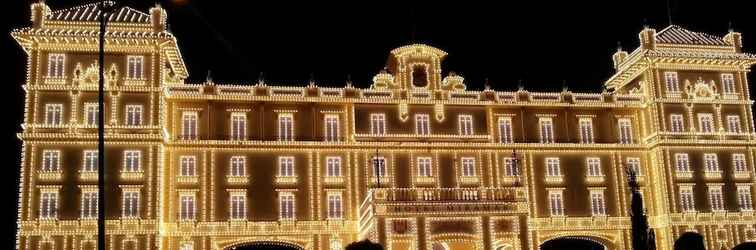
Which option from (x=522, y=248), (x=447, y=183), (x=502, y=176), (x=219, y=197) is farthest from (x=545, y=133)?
(x=219, y=197)

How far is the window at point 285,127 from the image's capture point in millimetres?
41469

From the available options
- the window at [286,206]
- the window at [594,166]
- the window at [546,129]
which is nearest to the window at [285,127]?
the window at [286,206]

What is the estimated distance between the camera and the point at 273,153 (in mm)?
41000

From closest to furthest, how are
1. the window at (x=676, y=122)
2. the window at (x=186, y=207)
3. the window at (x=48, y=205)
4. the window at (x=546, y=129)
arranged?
the window at (x=48, y=205)
the window at (x=186, y=207)
the window at (x=676, y=122)
the window at (x=546, y=129)

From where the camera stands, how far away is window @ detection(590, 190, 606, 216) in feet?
142

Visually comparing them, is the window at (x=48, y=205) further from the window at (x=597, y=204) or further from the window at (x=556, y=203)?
the window at (x=597, y=204)

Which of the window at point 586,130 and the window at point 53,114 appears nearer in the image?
the window at point 53,114

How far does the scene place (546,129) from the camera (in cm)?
4409

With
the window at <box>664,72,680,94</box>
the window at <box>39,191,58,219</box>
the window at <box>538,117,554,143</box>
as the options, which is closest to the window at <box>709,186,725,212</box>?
the window at <box>664,72,680,94</box>

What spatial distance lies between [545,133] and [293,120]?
13164 millimetres

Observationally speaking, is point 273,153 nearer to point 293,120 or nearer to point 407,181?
point 293,120

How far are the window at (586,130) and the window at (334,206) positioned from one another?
13272 millimetres

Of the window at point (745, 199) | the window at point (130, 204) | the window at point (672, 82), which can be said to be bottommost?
the window at point (745, 199)

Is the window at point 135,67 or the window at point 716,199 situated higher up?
the window at point 135,67
